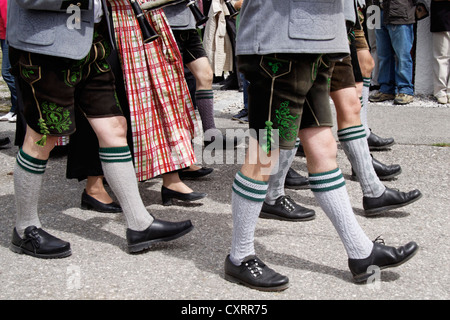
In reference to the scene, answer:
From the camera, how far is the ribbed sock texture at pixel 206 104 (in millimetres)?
4961

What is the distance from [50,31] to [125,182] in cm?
82

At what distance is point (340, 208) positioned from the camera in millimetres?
2805

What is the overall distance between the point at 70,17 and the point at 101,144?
0.64 m

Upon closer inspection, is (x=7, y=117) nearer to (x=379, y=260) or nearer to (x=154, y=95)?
(x=154, y=95)

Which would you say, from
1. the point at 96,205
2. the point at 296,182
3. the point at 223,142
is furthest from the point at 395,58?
the point at 96,205

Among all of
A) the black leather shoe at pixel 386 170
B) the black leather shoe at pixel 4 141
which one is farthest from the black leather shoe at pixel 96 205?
the black leather shoe at pixel 4 141

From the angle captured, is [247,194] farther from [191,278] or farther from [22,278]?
[22,278]

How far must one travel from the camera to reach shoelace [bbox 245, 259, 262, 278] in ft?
9.28

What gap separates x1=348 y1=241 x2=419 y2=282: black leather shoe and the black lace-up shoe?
3.00 ft

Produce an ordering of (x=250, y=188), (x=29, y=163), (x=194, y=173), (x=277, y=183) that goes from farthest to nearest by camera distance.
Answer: (x=194, y=173) → (x=277, y=183) → (x=29, y=163) → (x=250, y=188)

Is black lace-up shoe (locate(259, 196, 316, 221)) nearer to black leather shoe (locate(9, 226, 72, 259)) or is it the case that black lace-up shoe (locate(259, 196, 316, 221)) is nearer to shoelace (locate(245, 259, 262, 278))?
shoelace (locate(245, 259, 262, 278))

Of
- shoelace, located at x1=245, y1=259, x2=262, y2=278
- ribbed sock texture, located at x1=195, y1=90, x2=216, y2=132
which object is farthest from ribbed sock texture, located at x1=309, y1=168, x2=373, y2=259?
ribbed sock texture, located at x1=195, y1=90, x2=216, y2=132

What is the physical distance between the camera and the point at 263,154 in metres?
2.76
